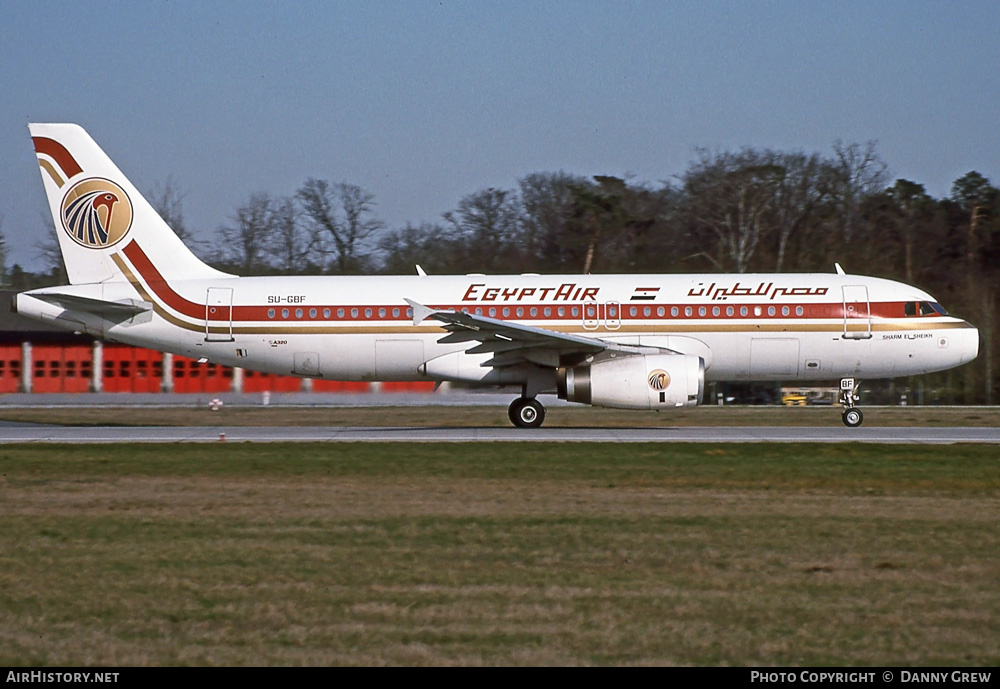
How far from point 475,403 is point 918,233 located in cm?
3540

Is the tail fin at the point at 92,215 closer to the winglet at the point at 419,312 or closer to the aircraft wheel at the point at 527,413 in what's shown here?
the winglet at the point at 419,312

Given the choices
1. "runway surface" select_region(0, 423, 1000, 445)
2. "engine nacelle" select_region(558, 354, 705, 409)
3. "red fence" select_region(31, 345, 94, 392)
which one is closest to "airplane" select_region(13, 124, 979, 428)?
"engine nacelle" select_region(558, 354, 705, 409)

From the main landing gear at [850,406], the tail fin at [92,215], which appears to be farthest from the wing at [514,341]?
the tail fin at [92,215]

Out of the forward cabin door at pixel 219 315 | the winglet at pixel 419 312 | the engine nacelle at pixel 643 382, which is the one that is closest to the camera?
the winglet at pixel 419 312

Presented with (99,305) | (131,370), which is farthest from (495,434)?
(131,370)

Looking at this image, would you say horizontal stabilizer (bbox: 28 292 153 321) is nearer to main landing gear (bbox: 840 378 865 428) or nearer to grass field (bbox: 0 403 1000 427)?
grass field (bbox: 0 403 1000 427)

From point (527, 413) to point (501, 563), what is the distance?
15861 millimetres

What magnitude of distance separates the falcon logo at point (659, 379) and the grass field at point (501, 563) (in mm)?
5587

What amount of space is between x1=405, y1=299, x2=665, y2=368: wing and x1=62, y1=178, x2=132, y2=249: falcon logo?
7.20 meters

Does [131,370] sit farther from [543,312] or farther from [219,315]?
[543,312]

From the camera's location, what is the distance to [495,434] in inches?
958

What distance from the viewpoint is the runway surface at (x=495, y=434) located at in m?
22.8
